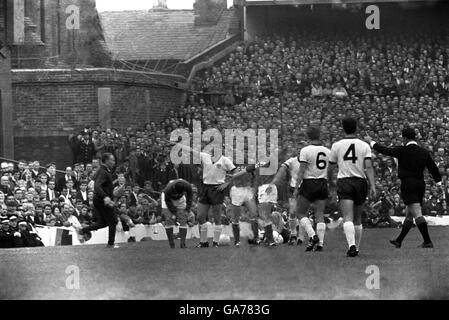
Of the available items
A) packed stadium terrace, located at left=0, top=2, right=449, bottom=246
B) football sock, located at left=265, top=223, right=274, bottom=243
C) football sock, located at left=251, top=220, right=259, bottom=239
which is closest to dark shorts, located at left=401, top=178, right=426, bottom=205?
football sock, located at left=265, top=223, right=274, bottom=243

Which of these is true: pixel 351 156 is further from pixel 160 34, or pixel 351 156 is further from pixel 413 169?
pixel 160 34

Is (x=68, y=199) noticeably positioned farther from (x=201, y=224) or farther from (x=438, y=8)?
(x=438, y=8)

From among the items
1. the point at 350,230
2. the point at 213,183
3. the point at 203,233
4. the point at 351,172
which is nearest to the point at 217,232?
the point at 203,233

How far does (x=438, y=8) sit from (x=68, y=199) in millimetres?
11476

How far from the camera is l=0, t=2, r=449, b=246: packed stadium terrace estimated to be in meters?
27.7

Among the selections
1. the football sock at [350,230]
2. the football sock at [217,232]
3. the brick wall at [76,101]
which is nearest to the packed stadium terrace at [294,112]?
the brick wall at [76,101]

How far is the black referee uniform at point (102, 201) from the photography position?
75.3 ft

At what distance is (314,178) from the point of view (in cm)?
1933

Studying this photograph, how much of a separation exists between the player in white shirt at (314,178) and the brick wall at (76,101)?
39.8 feet

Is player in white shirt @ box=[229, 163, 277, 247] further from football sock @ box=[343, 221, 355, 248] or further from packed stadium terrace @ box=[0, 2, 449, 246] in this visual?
football sock @ box=[343, 221, 355, 248]

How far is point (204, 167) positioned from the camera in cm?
2262

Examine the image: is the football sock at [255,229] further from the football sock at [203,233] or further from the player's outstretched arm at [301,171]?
the player's outstretched arm at [301,171]

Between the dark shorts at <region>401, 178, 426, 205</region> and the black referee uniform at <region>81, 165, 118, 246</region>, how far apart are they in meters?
5.95
